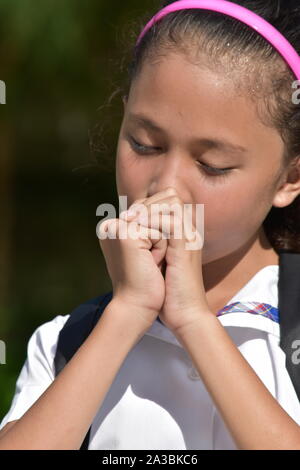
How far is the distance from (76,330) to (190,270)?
1.20 ft

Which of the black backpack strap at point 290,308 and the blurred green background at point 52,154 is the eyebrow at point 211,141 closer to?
the black backpack strap at point 290,308

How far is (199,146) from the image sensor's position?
1586mm

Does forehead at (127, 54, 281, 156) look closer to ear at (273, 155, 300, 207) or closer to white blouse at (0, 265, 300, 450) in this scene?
ear at (273, 155, 300, 207)

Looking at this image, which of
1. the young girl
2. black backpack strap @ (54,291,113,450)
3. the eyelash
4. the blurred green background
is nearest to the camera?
the young girl

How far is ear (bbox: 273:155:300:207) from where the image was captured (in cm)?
179

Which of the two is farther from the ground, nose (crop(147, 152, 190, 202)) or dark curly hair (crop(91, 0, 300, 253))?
dark curly hair (crop(91, 0, 300, 253))

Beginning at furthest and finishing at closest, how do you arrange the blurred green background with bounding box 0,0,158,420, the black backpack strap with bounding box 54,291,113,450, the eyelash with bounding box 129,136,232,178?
the blurred green background with bounding box 0,0,158,420 < the black backpack strap with bounding box 54,291,113,450 < the eyelash with bounding box 129,136,232,178

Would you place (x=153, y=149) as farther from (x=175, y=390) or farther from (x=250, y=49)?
(x=175, y=390)

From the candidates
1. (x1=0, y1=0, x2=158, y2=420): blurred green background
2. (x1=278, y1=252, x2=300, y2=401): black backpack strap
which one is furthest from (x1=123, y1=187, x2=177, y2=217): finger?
(x1=0, y1=0, x2=158, y2=420): blurred green background

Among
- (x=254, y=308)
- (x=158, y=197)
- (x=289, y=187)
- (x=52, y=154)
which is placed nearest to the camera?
(x=158, y=197)

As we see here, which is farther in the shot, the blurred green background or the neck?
the blurred green background

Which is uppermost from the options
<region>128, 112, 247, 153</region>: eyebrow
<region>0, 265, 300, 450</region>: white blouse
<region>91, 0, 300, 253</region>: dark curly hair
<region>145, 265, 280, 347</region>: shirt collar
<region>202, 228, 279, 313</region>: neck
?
<region>91, 0, 300, 253</region>: dark curly hair

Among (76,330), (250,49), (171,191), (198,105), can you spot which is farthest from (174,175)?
(76,330)
